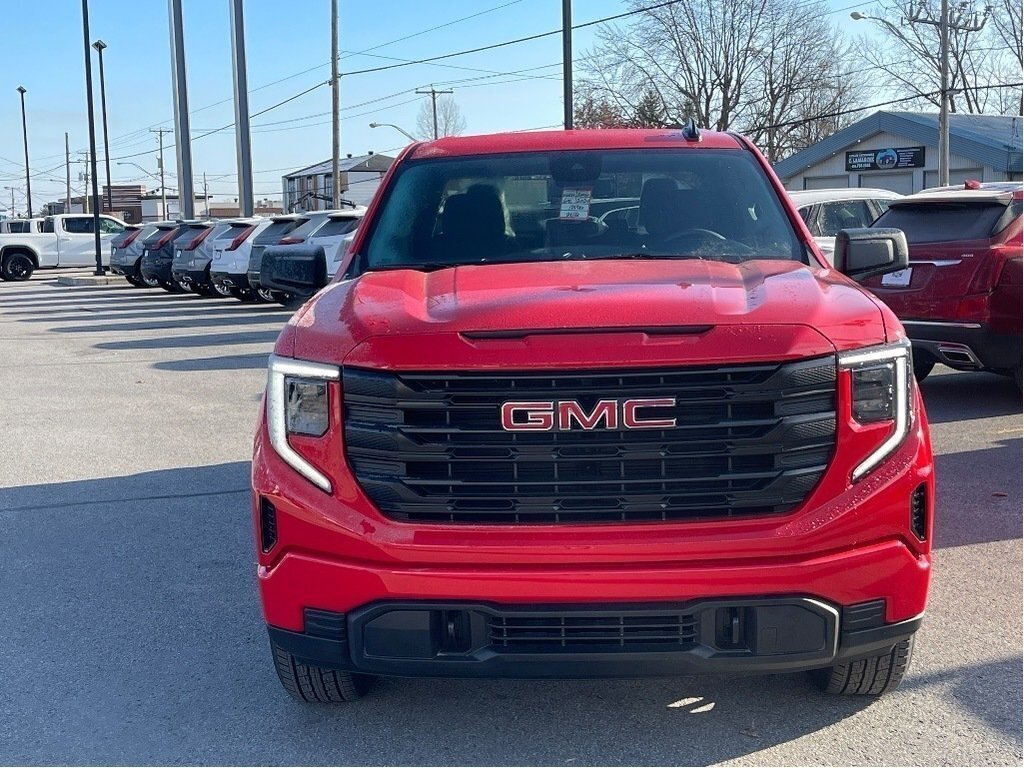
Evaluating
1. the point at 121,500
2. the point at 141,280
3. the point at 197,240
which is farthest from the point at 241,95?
the point at 121,500

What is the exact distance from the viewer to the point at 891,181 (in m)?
48.0

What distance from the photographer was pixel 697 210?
180 inches

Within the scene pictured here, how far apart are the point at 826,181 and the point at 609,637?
166ft

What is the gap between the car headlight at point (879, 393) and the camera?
3201 mm

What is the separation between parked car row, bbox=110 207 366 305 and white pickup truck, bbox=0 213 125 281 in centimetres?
811

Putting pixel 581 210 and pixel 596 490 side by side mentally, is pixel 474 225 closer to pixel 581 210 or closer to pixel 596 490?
pixel 581 210

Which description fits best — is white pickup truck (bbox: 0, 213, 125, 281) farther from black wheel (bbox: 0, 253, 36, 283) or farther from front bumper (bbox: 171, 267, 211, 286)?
front bumper (bbox: 171, 267, 211, 286)

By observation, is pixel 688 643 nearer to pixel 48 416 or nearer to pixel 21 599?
pixel 21 599

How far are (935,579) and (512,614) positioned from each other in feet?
8.56

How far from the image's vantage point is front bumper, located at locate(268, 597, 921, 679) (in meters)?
3.11

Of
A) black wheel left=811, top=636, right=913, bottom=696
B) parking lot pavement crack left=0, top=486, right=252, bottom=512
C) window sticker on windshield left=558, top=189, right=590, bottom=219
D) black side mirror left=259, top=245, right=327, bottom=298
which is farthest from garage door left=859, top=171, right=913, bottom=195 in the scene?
black wheel left=811, top=636, right=913, bottom=696

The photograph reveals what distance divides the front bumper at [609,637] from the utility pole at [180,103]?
35.9 m

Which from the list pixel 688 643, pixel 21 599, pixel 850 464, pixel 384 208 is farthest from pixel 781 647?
pixel 21 599

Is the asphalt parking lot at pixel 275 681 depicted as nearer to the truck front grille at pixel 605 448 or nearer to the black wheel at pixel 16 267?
the truck front grille at pixel 605 448
